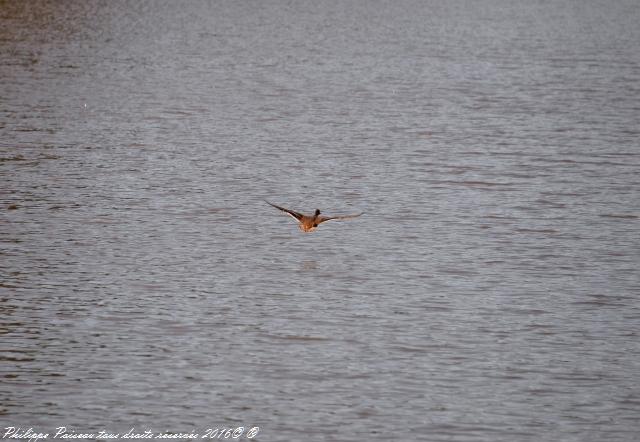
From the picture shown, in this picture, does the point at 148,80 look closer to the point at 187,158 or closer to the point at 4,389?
the point at 187,158

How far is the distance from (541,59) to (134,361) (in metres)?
36.2

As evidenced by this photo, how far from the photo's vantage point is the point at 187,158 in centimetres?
2803

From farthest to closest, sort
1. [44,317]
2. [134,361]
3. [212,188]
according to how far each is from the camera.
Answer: [212,188]
[44,317]
[134,361]

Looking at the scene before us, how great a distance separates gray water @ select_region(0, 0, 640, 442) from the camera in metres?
14.1

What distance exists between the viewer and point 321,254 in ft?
66.5

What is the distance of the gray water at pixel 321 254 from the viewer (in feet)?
46.4

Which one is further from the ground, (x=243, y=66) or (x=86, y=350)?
(x=243, y=66)

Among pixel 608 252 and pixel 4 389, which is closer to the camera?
pixel 4 389

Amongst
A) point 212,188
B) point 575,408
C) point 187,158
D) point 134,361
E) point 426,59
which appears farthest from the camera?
point 426,59

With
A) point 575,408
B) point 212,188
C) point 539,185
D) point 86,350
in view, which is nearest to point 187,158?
point 212,188

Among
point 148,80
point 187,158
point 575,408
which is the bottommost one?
point 575,408

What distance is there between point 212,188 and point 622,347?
10.7 meters

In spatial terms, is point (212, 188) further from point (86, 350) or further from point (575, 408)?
point (575, 408)

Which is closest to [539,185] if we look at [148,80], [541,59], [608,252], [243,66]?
[608,252]
